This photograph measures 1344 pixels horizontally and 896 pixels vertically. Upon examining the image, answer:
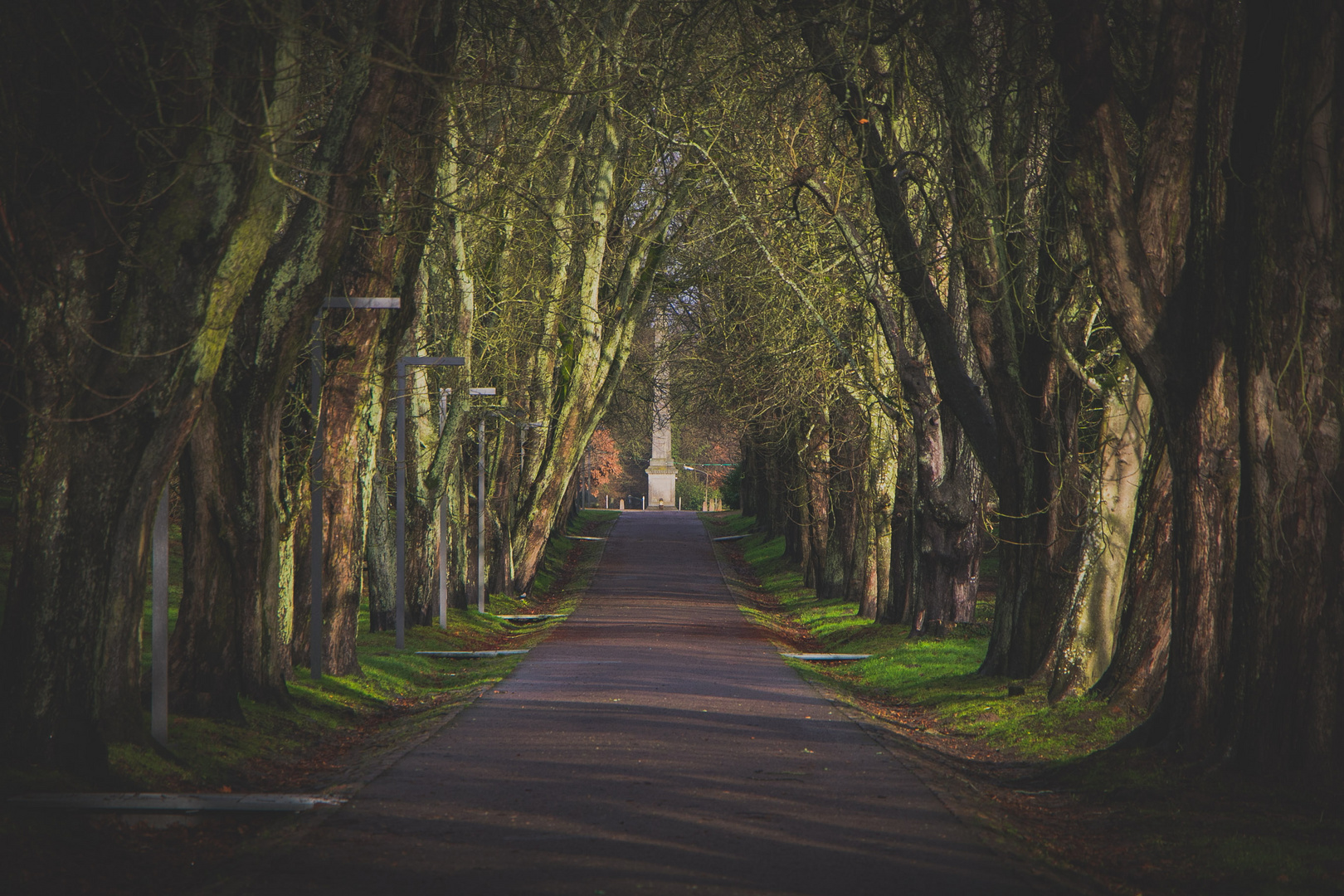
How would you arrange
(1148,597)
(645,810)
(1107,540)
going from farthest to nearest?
(1107,540), (1148,597), (645,810)

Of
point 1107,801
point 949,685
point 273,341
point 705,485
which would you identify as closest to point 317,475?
point 273,341

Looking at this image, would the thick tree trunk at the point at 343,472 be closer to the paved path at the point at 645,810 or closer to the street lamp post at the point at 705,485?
the paved path at the point at 645,810

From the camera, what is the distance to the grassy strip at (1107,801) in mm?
7027

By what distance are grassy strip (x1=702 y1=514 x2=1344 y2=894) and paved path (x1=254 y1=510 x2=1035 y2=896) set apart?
592 millimetres

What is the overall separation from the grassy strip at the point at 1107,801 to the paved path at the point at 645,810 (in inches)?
23.3

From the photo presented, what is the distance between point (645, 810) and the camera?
830 centimetres

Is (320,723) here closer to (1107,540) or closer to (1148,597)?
(1148,597)

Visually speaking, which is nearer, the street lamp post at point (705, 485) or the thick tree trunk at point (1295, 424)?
the thick tree trunk at point (1295, 424)

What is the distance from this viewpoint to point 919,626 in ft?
72.4

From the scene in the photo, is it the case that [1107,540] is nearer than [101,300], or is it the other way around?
[101,300]

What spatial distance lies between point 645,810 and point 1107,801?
2925 millimetres

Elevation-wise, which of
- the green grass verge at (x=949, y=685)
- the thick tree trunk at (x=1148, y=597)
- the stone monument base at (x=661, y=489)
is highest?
the stone monument base at (x=661, y=489)

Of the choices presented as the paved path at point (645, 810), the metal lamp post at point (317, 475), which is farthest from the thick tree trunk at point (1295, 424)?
the metal lamp post at point (317, 475)

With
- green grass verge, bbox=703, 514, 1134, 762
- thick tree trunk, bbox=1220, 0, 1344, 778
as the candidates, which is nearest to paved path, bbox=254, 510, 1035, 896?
green grass verge, bbox=703, 514, 1134, 762
